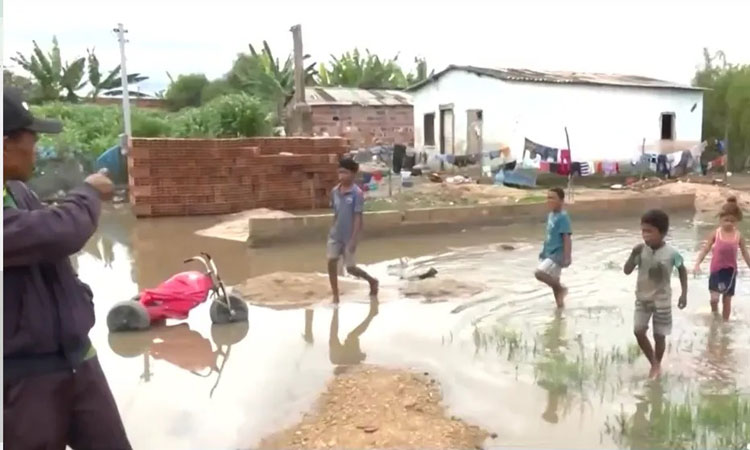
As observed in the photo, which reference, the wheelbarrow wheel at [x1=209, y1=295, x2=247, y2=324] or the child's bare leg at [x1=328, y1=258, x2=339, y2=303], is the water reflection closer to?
the child's bare leg at [x1=328, y1=258, x2=339, y2=303]

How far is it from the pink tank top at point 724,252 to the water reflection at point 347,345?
3612 mm

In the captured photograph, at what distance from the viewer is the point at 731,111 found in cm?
2870

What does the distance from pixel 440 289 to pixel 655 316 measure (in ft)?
12.2

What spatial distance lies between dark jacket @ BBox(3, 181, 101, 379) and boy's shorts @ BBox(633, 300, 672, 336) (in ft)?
14.5

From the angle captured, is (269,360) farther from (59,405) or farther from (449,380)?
(59,405)

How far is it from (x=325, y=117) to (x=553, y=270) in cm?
2419

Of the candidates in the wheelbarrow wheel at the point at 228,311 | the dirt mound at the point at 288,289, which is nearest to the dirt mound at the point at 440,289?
the dirt mound at the point at 288,289

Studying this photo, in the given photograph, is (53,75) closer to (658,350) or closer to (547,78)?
(547,78)

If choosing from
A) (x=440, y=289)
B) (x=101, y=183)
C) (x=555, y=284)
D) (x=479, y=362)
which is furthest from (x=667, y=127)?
(x=101, y=183)

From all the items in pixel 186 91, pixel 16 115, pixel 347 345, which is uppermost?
pixel 186 91

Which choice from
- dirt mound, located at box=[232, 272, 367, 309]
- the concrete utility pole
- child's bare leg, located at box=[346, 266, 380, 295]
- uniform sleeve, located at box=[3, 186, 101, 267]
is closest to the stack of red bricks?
the concrete utility pole

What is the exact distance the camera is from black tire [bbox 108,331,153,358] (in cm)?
690

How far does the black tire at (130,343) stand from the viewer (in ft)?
22.6

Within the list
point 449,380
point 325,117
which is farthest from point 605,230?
point 325,117
